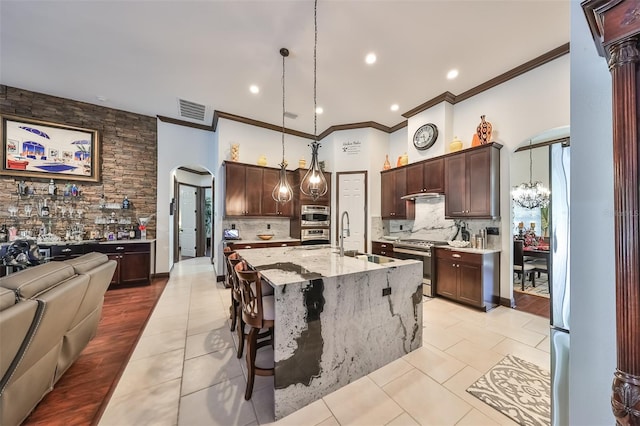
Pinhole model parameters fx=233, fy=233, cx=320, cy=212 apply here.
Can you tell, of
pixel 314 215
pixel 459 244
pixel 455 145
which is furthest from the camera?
pixel 314 215

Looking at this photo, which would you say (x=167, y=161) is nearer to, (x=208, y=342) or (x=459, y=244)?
(x=208, y=342)

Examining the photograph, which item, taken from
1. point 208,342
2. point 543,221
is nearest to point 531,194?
point 543,221

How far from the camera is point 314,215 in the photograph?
17.7ft

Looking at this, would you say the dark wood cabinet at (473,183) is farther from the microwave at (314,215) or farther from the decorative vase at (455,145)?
the microwave at (314,215)

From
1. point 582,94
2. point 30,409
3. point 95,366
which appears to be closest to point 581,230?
point 582,94

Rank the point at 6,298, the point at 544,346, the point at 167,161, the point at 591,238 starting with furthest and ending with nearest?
the point at 167,161, the point at 544,346, the point at 6,298, the point at 591,238

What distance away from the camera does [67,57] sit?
327 cm

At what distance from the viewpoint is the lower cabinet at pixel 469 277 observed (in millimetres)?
3389

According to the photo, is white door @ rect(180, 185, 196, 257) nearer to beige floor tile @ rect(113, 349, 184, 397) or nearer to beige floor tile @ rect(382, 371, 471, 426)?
beige floor tile @ rect(113, 349, 184, 397)

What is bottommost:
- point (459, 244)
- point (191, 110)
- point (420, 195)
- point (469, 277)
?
point (469, 277)

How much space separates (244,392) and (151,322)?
6.46 feet

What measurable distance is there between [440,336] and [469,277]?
1263 millimetres

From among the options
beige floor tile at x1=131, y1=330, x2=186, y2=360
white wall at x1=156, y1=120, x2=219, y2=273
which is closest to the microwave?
white wall at x1=156, y1=120, x2=219, y2=273

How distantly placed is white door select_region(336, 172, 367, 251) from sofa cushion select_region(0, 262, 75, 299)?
4.46 meters
